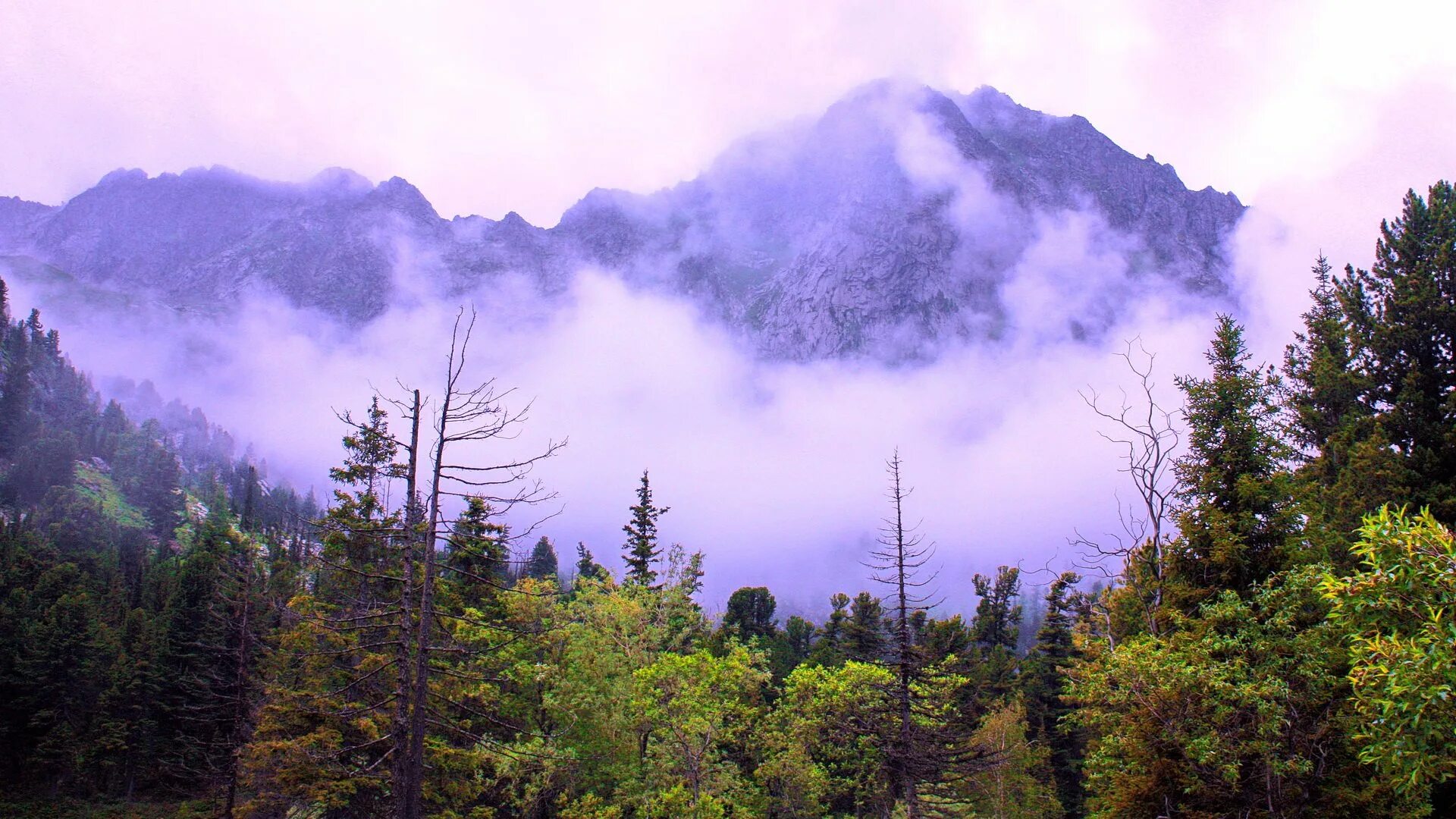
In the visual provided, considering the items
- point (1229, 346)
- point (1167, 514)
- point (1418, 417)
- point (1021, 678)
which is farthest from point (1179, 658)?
point (1021, 678)

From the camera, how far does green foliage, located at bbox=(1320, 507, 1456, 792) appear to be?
23.5 feet

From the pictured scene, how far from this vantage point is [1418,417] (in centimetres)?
1877

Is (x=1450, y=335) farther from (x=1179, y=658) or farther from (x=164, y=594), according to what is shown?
(x=164, y=594)

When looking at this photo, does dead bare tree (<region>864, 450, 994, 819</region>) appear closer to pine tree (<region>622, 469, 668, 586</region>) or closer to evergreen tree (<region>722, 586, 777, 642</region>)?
pine tree (<region>622, 469, 668, 586</region>)

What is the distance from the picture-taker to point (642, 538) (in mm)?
50375

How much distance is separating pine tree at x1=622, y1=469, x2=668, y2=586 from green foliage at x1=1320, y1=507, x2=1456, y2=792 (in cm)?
4216

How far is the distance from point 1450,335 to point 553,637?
2822 cm

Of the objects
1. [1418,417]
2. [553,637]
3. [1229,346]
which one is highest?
[1229,346]

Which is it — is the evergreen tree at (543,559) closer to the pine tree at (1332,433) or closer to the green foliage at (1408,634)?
the pine tree at (1332,433)

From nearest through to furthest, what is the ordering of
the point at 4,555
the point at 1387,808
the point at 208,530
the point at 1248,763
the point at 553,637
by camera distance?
the point at 1387,808
the point at 1248,763
the point at 553,637
the point at 4,555
the point at 208,530

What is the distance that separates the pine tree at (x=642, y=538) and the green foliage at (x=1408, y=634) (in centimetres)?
4216

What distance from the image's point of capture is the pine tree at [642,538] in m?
49.5

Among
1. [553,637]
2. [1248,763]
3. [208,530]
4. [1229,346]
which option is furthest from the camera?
[208,530]

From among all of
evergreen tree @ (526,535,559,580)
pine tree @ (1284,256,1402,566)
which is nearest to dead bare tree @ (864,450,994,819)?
pine tree @ (1284,256,1402,566)
